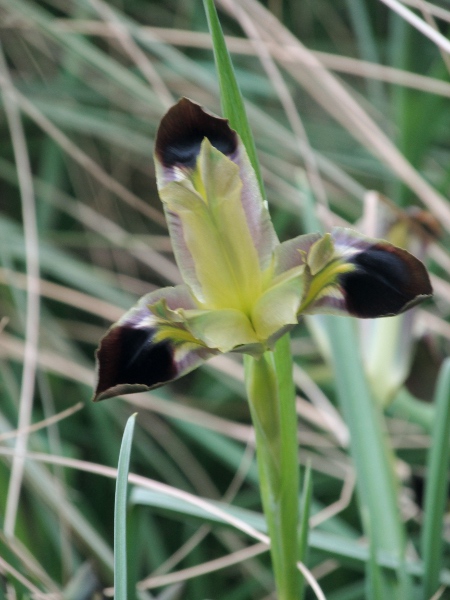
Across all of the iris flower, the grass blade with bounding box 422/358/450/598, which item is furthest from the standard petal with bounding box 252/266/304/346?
the grass blade with bounding box 422/358/450/598

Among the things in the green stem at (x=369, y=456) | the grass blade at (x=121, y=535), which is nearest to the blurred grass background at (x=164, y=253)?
the green stem at (x=369, y=456)

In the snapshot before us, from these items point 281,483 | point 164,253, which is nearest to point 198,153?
point 281,483

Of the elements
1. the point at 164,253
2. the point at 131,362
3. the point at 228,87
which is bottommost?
the point at 164,253

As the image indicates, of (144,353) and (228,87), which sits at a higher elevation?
(228,87)

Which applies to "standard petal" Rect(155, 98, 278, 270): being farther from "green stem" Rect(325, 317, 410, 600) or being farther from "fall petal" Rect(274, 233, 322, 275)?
"green stem" Rect(325, 317, 410, 600)

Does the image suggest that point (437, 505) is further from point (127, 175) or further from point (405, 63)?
point (127, 175)

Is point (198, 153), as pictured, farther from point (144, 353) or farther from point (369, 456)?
point (369, 456)

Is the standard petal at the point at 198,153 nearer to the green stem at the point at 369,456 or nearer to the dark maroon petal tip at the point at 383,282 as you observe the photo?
the dark maroon petal tip at the point at 383,282
